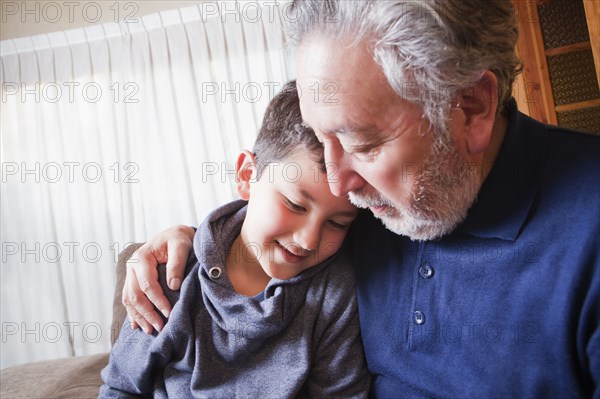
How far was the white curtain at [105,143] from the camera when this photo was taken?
3.93 meters

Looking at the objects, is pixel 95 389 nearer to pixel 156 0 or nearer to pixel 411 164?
pixel 411 164

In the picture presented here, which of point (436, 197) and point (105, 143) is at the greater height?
point (105, 143)

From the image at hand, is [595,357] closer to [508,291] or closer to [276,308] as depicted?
[508,291]

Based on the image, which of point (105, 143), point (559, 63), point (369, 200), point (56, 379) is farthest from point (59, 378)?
point (105, 143)

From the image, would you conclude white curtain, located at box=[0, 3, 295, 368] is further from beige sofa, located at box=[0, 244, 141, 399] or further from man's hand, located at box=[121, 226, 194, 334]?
man's hand, located at box=[121, 226, 194, 334]

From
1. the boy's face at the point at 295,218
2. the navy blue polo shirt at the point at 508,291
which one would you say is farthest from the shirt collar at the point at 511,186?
the boy's face at the point at 295,218

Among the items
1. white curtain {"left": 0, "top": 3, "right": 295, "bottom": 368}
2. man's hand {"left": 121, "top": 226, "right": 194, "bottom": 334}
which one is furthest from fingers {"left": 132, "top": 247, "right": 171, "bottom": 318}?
white curtain {"left": 0, "top": 3, "right": 295, "bottom": 368}

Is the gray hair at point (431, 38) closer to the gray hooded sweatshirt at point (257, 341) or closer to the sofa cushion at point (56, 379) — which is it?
the gray hooded sweatshirt at point (257, 341)

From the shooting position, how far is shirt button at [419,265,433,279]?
110cm

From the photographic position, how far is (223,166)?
3955 millimetres

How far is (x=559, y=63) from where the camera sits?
280 centimetres

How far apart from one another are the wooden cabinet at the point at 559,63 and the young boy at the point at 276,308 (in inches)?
76.5

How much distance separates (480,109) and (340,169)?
0.89ft

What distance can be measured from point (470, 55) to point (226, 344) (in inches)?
29.8
